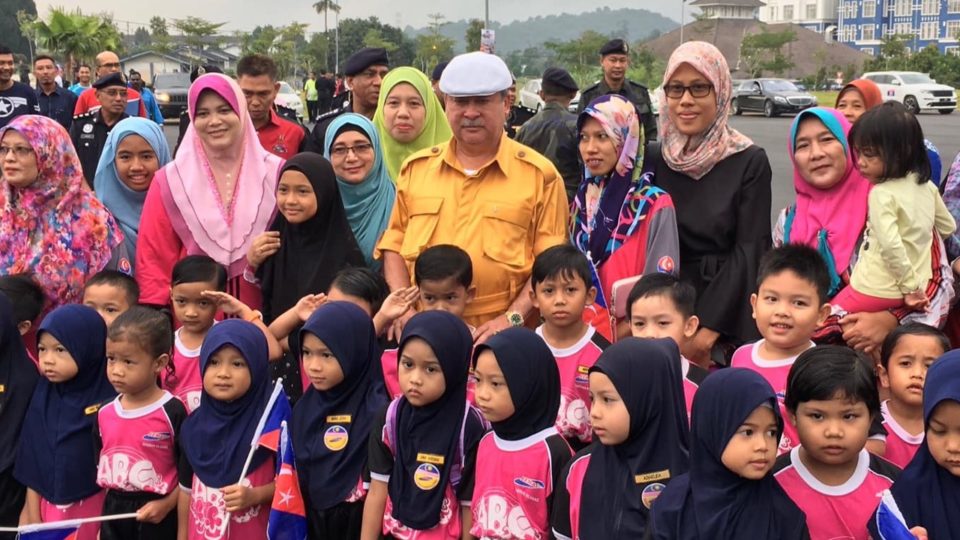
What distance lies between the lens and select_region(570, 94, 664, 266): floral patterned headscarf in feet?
13.5

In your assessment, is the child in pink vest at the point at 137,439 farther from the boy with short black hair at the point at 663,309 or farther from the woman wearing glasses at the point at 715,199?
the woman wearing glasses at the point at 715,199

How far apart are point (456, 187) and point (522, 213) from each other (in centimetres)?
31

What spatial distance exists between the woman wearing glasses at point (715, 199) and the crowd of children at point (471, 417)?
28cm

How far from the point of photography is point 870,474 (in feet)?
9.70

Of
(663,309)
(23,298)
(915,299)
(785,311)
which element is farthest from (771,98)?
(23,298)

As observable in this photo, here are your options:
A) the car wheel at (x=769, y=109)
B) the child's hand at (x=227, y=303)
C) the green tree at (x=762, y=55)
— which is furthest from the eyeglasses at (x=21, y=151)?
the green tree at (x=762, y=55)

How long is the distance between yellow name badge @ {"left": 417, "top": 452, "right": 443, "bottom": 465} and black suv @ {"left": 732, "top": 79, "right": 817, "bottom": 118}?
30.1 meters

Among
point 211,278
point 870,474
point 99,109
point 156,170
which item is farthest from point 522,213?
point 99,109

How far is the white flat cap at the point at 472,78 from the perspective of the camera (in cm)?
403

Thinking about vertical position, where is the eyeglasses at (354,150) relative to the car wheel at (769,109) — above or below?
below

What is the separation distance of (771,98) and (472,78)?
2982 centimetres

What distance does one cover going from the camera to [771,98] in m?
31.9

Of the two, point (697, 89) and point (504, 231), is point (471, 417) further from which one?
point (697, 89)

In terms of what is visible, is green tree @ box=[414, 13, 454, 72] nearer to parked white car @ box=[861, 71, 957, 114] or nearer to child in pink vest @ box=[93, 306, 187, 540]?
parked white car @ box=[861, 71, 957, 114]
